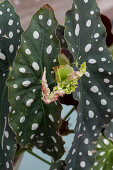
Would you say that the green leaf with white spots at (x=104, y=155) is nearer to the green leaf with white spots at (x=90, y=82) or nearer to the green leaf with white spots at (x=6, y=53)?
the green leaf with white spots at (x=90, y=82)

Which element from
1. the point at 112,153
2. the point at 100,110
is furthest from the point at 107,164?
the point at 100,110

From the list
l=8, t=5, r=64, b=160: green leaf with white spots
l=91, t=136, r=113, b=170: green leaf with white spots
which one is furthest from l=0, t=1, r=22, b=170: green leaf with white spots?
l=91, t=136, r=113, b=170: green leaf with white spots

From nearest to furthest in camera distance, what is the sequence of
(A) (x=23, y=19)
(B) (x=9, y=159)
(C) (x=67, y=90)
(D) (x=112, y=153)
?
(C) (x=67, y=90), (B) (x=9, y=159), (D) (x=112, y=153), (A) (x=23, y=19)

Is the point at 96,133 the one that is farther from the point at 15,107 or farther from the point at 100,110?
the point at 15,107

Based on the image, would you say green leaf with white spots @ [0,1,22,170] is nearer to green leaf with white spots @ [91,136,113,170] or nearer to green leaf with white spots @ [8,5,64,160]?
green leaf with white spots @ [8,5,64,160]

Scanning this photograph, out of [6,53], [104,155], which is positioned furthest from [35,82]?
[104,155]

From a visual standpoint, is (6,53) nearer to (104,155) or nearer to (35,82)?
(35,82)
